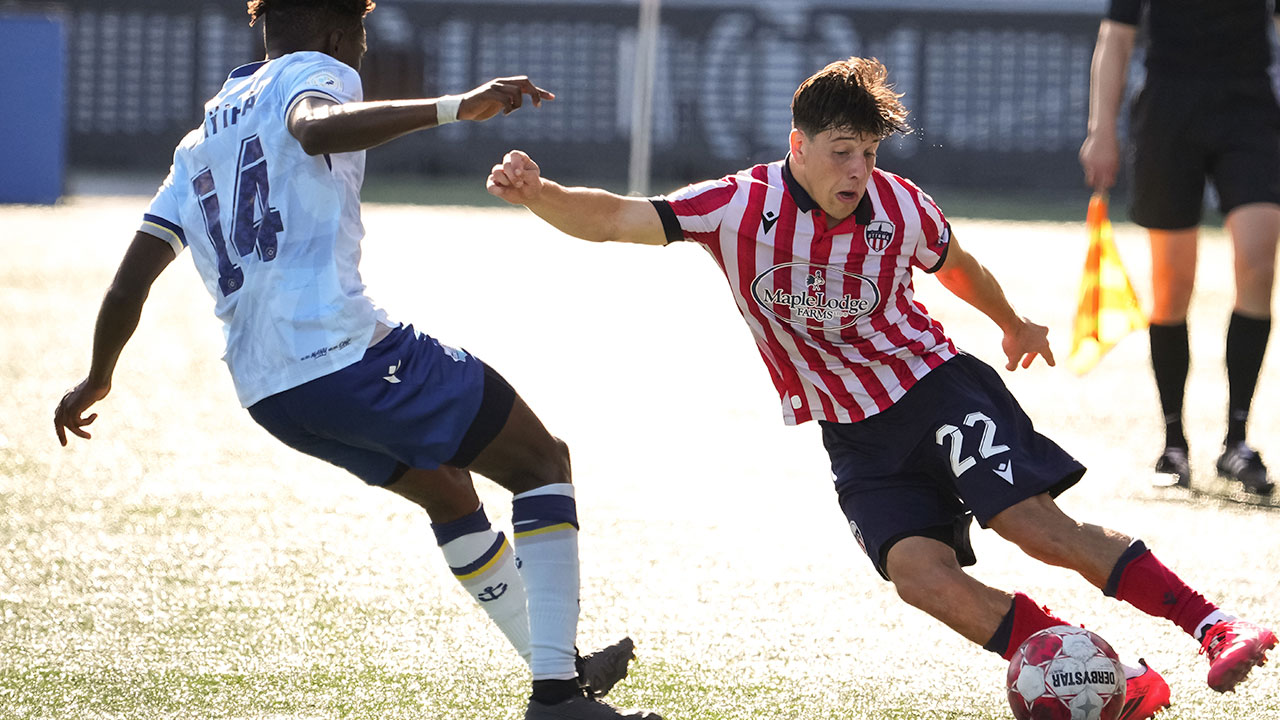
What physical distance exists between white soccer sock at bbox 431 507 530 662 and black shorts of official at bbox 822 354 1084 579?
2.43 ft

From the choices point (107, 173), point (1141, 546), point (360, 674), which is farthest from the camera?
point (107, 173)

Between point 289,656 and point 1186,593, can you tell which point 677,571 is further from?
point 1186,593

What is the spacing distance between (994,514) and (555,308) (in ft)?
24.4

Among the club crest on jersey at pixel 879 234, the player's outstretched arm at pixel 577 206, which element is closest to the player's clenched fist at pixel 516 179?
the player's outstretched arm at pixel 577 206

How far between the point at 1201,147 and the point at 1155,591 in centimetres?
289

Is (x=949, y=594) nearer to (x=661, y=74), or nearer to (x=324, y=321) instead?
(x=324, y=321)

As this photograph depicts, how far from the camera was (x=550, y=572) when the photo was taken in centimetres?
314

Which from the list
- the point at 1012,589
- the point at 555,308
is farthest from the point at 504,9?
the point at 1012,589

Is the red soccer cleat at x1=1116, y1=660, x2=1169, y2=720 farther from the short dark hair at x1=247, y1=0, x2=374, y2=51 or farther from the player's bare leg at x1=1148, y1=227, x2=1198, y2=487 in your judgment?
the player's bare leg at x1=1148, y1=227, x2=1198, y2=487

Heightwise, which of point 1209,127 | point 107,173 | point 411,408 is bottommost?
point 107,173

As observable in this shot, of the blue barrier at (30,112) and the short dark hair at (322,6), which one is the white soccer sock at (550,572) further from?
the blue barrier at (30,112)

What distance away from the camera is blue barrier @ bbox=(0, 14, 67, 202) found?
18.7m

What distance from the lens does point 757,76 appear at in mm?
25734

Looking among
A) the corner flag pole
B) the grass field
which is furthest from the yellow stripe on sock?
the corner flag pole
